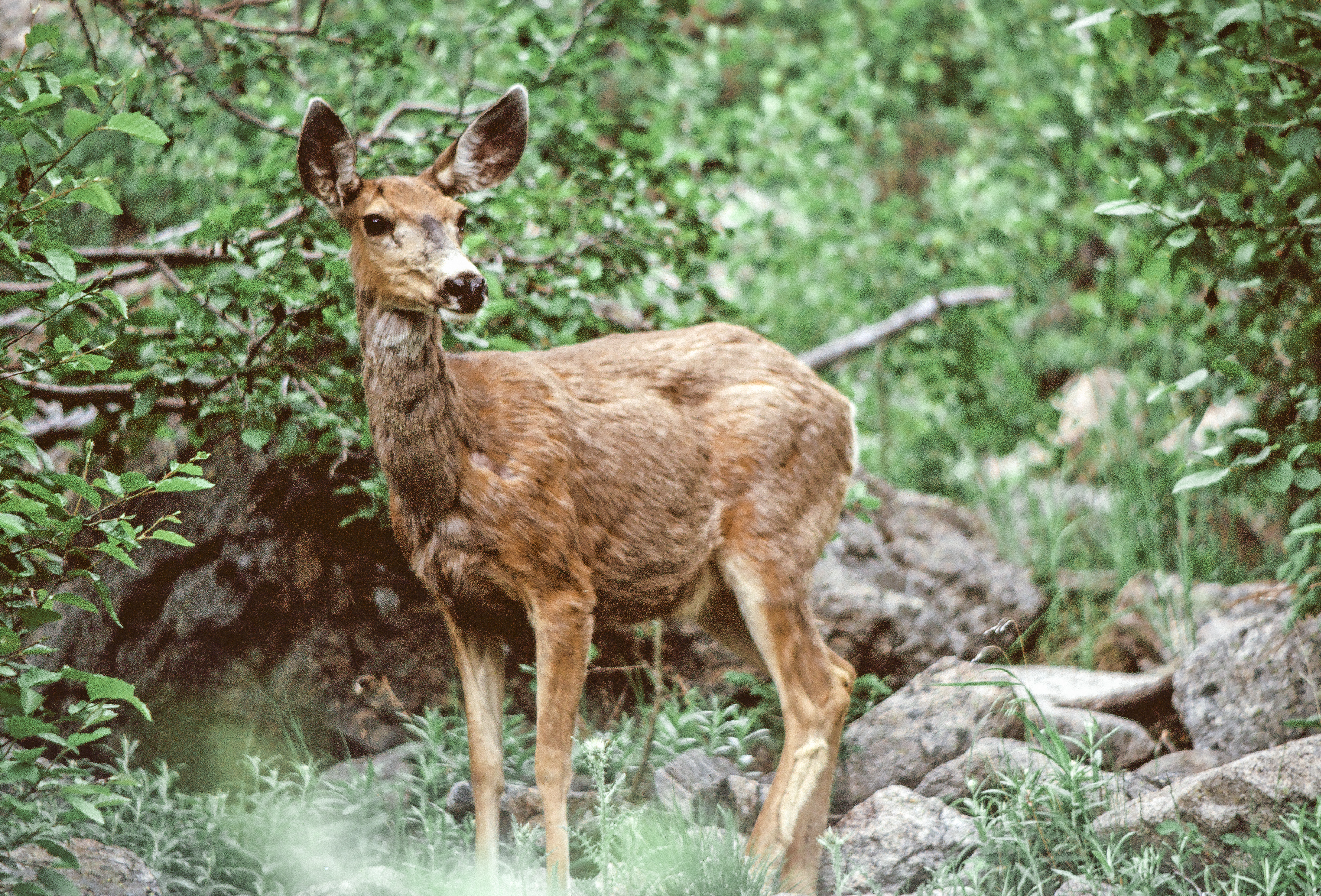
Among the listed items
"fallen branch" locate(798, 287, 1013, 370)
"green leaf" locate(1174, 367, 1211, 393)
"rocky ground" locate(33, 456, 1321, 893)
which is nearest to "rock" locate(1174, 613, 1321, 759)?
"rocky ground" locate(33, 456, 1321, 893)

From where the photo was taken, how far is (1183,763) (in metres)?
5.47

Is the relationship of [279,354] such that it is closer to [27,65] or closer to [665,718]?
[27,65]

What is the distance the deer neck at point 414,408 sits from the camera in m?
4.30

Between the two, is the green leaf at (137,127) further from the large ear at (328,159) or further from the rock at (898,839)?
the rock at (898,839)

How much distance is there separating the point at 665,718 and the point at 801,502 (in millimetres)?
1119

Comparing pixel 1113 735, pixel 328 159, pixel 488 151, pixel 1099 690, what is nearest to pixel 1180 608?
pixel 1099 690

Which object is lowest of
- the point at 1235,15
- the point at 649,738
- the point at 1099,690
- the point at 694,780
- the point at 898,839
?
the point at 1099,690

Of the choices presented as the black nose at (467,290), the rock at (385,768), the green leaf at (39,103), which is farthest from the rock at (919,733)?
the green leaf at (39,103)

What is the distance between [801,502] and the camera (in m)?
5.20

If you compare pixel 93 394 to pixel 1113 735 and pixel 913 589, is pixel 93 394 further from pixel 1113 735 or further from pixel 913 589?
pixel 1113 735

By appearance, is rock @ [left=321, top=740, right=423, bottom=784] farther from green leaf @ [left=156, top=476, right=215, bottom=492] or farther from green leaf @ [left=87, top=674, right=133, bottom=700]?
green leaf @ [left=87, top=674, right=133, bottom=700]

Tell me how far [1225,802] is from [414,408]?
289 cm

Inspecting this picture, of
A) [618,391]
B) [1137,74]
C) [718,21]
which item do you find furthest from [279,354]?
[718,21]

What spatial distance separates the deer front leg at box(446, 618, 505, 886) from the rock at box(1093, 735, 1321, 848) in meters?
1.96
